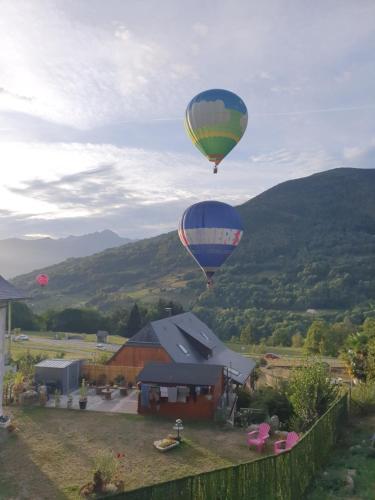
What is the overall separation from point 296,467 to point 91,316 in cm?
7143

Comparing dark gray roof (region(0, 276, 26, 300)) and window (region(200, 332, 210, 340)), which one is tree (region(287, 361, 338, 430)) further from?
window (region(200, 332, 210, 340))

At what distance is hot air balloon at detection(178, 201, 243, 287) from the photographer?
3086cm

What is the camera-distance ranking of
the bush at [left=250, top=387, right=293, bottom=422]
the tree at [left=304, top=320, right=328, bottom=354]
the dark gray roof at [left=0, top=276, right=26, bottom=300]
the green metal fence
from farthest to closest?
the tree at [left=304, top=320, right=328, bottom=354] < the bush at [left=250, top=387, right=293, bottom=422] < the dark gray roof at [left=0, top=276, right=26, bottom=300] < the green metal fence

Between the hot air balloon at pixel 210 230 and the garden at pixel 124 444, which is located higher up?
the hot air balloon at pixel 210 230

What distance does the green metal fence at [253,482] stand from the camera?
39.5 feet

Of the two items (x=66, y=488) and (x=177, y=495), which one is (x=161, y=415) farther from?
(x=177, y=495)

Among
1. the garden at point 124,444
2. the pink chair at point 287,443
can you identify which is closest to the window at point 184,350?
the garden at point 124,444

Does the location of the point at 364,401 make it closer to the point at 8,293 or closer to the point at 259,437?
the point at 259,437

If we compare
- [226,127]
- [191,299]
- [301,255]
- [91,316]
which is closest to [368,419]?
[226,127]

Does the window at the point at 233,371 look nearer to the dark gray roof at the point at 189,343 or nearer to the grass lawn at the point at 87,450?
the dark gray roof at the point at 189,343

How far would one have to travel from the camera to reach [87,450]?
786 inches

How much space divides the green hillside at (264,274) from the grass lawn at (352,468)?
92062 millimetres

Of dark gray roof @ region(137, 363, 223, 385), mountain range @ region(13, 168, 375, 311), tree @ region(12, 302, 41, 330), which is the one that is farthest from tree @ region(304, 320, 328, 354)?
mountain range @ region(13, 168, 375, 311)

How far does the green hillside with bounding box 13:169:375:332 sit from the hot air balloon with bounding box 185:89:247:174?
83326 mm
